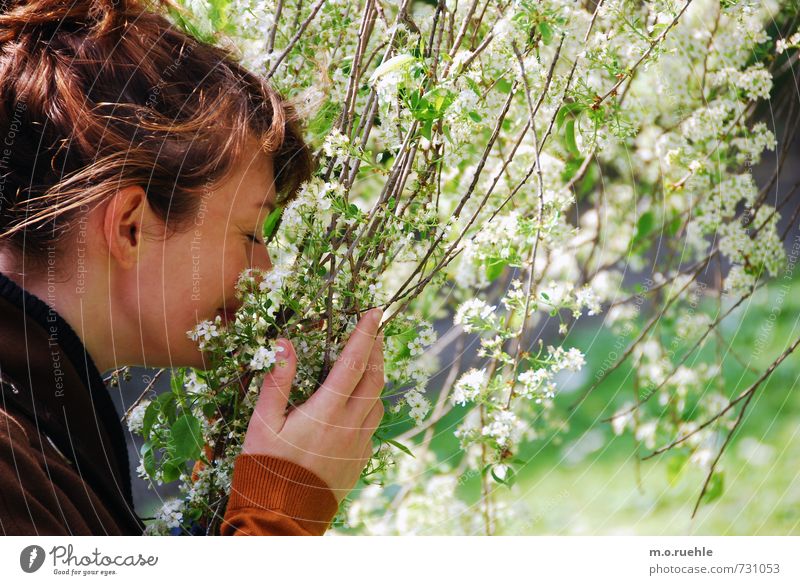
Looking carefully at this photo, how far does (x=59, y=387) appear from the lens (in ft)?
1.66

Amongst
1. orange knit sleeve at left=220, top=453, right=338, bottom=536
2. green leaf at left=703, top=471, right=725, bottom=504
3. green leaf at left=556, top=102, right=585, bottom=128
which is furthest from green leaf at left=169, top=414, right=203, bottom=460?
green leaf at left=703, top=471, right=725, bottom=504


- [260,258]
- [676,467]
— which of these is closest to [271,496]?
[260,258]

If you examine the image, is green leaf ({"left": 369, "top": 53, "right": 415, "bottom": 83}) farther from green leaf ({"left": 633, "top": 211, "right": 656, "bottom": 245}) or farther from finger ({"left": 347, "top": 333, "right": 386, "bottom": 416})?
green leaf ({"left": 633, "top": 211, "right": 656, "bottom": 245})

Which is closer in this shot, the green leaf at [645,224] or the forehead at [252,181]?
the forehead at [252,181]

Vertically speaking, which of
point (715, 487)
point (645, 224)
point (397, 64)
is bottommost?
point (715, 487)

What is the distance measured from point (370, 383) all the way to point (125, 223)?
205 mm

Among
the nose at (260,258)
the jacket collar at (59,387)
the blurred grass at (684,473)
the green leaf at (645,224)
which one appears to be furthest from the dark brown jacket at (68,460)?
the green leaf at (645,224)

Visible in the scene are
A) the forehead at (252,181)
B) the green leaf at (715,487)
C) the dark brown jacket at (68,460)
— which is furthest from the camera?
the green leaf at (715,487)

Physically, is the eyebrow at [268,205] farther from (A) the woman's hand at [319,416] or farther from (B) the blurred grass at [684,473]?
(B) the blurred grass at [684,473]

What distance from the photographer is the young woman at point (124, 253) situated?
518 mm

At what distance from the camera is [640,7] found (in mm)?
833

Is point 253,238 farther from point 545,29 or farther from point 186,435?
point 545,29

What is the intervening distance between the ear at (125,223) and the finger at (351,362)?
164 millimetres

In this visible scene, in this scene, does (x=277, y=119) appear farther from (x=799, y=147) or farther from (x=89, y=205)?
(x=799, y=147)
